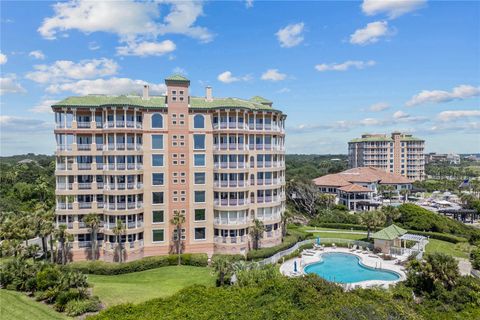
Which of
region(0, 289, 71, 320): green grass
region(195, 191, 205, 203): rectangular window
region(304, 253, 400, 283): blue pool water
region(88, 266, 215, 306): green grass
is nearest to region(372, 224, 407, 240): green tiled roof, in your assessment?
region(304, 253, 400, 283): blue pool water

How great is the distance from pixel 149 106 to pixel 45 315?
2451 centimetres

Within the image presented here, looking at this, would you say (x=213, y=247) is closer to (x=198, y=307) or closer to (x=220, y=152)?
(x=220, y=152)

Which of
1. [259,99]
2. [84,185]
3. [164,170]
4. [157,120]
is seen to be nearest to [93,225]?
[84,185]

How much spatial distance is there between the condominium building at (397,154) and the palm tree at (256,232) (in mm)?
104480

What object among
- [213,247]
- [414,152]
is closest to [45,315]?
[213,247]

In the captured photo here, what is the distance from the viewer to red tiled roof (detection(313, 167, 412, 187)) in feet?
308

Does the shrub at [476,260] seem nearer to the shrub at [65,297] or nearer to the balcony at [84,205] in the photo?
the shrub at [65,297]

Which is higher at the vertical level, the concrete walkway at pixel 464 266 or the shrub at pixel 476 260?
the shrub at pixel 476 260

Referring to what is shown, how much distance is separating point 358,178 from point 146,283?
78.5 m

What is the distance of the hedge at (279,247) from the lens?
3915 cm

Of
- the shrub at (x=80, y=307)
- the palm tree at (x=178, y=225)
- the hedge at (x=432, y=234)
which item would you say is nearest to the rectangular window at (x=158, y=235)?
the palm tree at (x=178, y=225)

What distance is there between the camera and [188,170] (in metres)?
41.2

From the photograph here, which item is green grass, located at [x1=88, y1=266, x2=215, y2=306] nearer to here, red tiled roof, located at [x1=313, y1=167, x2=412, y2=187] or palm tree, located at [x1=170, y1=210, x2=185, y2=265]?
palm tree, located at [x1=170, y1=210, x2=185, y2=265]

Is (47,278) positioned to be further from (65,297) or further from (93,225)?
(93,225)
